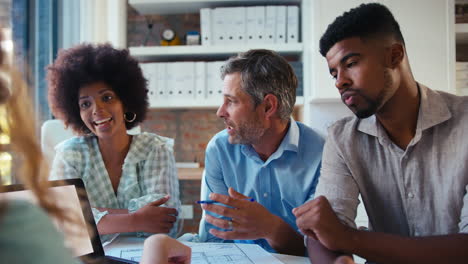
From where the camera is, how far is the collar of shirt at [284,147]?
1576 mm

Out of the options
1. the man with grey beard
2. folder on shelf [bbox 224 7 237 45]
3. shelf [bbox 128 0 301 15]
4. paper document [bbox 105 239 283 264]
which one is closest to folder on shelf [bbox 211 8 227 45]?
folder on shelf [bbox 224 7 237 45]

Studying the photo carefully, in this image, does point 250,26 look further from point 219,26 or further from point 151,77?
point 151,77

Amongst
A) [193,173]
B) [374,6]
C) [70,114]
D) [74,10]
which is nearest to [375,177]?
[374,6]

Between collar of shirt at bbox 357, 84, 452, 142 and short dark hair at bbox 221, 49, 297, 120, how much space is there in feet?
1.65

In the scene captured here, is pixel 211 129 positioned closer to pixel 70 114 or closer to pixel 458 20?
pixel 70 114

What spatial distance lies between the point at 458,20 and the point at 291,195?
205 cm

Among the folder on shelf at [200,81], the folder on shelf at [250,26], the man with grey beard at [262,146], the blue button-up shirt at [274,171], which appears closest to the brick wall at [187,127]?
the folder on shelf at [200,81]

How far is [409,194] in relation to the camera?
118 centimetres

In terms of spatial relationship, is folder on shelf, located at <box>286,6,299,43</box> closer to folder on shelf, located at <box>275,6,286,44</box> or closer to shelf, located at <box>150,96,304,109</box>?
folder on shelf, located at <box>275,6,286,44</box>

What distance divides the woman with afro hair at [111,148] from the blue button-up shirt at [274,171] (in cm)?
19

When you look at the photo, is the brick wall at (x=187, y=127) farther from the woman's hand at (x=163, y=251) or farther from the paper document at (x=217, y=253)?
the woman's hand at (x=163, y=251)

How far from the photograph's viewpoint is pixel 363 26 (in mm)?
1279

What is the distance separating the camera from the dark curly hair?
1.77 m

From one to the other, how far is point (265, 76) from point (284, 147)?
0.33 metres
